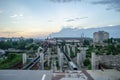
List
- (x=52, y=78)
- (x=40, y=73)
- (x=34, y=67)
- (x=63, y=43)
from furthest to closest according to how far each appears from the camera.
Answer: (x=63, y=43) < (x=34, y=67) < (x=40, y=73) < (x=52, y=78)

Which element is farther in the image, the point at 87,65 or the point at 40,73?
the point at 87,65

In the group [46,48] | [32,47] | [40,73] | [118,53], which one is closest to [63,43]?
[46,48]

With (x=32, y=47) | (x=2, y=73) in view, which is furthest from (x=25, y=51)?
(x=2, y=73)

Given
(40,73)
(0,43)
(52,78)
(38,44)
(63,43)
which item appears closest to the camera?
(52,78)

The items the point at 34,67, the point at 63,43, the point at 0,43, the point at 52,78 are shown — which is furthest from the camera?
the point at 63,43

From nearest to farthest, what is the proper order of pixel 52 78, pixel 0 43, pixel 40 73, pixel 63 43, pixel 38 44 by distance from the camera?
1. pixel 52 78
2. pixel 40 73
3. pixel 0 43
4. pixel 38 44
5. pixel 63 43

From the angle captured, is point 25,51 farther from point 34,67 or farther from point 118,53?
point 118,53

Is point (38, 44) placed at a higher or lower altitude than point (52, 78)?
higher

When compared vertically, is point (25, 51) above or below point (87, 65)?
above

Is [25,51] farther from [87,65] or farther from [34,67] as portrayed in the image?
[87,65]
